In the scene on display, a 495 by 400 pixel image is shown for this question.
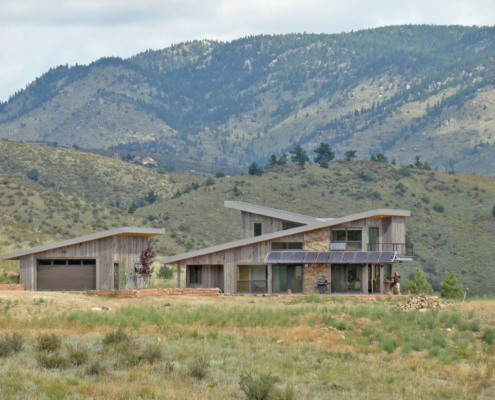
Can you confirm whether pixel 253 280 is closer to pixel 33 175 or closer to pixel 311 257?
pixel 311 257

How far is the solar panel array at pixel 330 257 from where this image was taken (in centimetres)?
4238

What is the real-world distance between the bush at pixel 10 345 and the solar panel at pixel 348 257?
2420 cm

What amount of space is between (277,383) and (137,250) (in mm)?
28811

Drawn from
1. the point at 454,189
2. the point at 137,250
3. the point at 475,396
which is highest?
the point at 454,189

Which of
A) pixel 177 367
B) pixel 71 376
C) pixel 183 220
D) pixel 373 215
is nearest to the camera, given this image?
pixel 71 376

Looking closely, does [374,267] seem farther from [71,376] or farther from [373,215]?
[71,376]

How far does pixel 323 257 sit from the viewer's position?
43031 mm

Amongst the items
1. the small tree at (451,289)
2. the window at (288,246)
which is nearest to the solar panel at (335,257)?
the window at (288,246)

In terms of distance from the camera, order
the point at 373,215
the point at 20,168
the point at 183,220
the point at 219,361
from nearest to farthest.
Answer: the point at 219,361, the point at 373,215, the point at 183,220, the point at 20,168

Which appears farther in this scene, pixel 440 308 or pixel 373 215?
pixel 373 215

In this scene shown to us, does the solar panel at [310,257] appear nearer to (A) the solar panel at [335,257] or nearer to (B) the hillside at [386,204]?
(A) the solar panel at [335,257]

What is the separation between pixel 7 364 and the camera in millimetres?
19203

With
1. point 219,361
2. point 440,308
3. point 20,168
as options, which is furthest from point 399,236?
point 20,168

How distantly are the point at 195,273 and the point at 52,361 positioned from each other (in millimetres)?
27188
